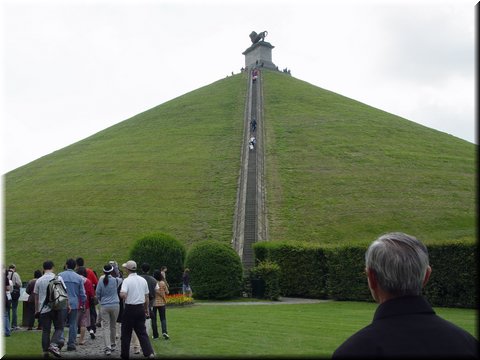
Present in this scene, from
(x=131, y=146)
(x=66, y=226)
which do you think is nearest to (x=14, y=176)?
(x=131, y=146)

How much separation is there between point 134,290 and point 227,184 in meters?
34.8

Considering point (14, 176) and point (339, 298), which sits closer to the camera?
point (339, 298)

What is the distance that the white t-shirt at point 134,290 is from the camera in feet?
33.0

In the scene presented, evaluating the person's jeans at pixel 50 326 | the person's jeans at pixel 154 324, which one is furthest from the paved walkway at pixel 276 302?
the person's jeans at pixel 50 326

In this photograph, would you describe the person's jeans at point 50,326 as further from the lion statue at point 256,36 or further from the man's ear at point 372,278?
the lion statue at point 256,36

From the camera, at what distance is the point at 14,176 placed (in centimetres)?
5612

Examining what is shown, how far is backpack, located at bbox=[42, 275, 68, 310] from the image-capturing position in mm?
10992

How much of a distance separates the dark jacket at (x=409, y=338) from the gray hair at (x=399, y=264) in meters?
0.12

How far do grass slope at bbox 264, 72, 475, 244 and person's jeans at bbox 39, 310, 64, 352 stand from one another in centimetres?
2167

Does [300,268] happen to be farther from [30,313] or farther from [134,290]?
[134,290]

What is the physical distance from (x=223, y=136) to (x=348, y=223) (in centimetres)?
2572

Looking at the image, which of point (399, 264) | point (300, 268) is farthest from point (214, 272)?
point (399, 264)

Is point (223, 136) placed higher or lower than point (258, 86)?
lower

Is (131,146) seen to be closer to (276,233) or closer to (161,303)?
(276,233)
